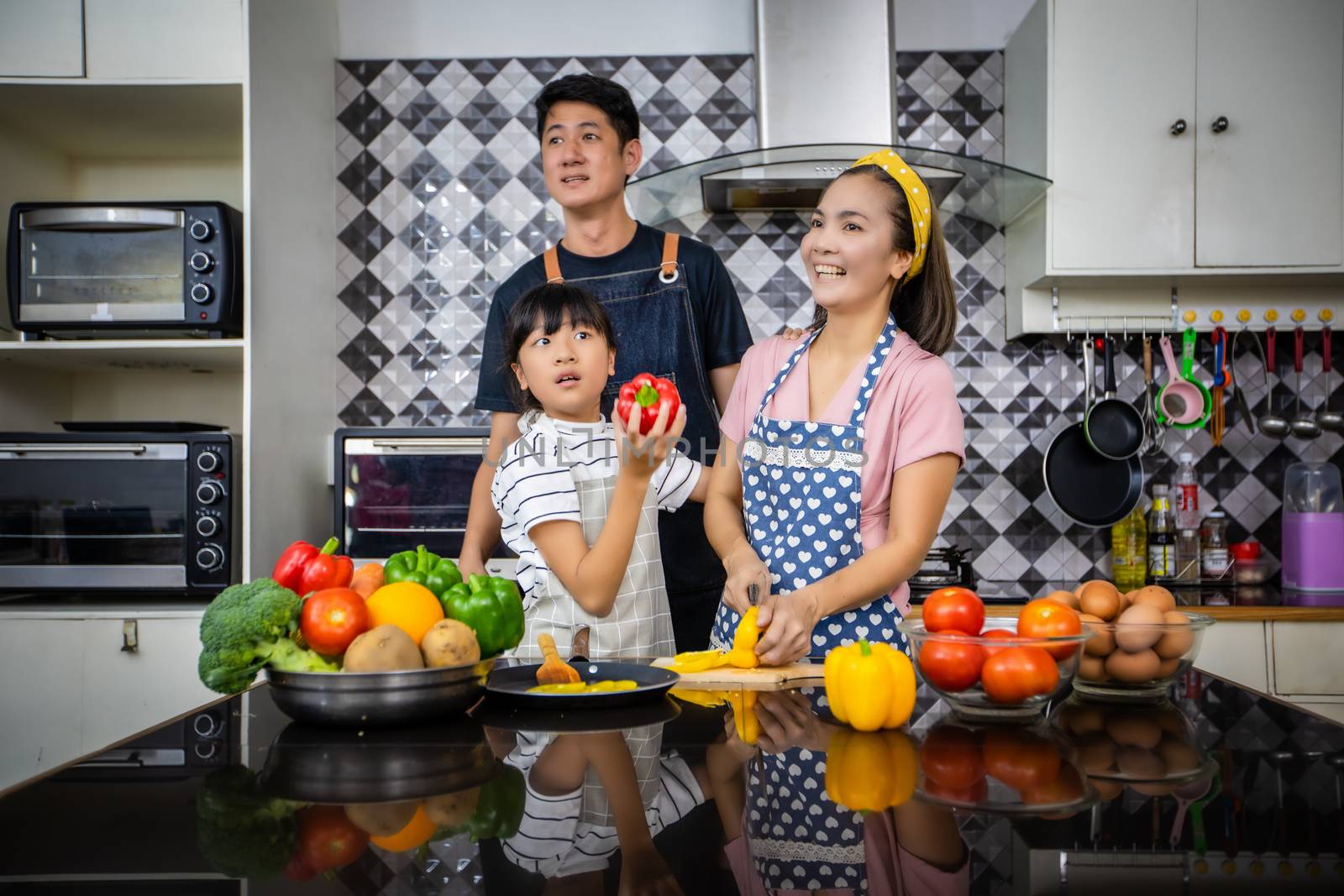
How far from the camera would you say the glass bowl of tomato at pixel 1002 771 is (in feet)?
2.38

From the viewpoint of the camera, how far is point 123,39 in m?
2.35

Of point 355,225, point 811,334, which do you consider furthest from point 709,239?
point 811,334

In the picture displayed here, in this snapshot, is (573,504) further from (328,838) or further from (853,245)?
(328,838)

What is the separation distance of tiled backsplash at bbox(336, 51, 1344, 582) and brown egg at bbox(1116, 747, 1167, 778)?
2042mm

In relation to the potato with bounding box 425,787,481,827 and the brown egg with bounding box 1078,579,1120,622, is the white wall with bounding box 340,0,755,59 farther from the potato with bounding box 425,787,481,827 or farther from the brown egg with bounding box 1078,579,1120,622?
the potato with bounding box 425,787,481,827

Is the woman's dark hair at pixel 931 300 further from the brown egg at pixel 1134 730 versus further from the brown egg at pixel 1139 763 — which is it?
the brown egg at pixel 1139 763

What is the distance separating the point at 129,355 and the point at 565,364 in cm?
158

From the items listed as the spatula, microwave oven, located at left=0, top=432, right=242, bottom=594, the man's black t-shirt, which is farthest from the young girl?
microwave oven, located at left=0, top=432, right=242, bottom=594

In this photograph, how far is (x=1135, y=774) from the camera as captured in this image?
80 cm

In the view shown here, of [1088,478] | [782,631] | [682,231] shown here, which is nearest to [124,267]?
[682,231]

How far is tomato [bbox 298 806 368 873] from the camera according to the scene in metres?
0.63

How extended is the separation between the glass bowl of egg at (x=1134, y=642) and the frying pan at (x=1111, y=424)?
1837mm

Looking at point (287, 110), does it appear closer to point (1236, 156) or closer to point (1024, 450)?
point (1024, 450)

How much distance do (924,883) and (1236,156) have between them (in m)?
2.58
